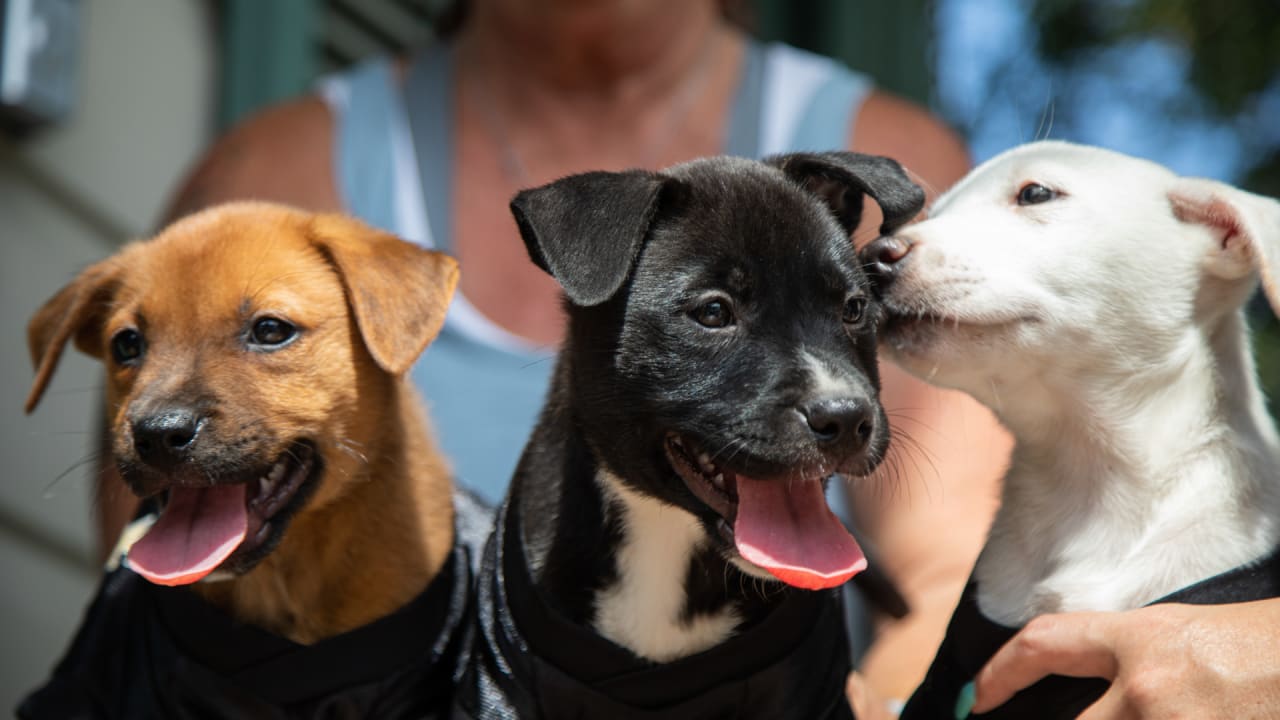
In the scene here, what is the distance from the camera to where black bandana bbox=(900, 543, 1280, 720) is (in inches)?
89.1

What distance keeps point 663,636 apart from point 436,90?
7.73 feet

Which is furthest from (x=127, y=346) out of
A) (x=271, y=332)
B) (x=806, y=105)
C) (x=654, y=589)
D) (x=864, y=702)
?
(x=806, y=105)

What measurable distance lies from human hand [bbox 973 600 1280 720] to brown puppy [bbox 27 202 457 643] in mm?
1185

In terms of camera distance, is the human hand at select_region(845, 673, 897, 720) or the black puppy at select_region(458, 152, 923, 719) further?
the human hand at select_region(845, 673, 897, 720)

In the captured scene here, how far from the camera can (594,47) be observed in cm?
418

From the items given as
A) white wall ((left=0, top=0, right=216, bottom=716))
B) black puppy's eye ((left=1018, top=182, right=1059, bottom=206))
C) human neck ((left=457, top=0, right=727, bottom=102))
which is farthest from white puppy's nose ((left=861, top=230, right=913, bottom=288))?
white wall ((left=0, top=0, right=216, bottom=716))

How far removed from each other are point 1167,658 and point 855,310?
76 centimetres

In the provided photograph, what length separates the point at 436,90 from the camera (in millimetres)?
4270

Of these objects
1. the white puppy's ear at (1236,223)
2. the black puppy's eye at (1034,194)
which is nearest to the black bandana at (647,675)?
the black puppy's eye at (1034,194)

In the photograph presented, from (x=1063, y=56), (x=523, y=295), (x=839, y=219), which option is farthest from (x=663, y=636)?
(x=1063, y=56)

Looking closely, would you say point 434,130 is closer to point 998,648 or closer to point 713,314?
point 713,314

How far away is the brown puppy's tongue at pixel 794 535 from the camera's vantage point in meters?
2.17

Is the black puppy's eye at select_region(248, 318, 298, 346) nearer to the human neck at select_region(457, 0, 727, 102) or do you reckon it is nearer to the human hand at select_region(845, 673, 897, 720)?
the human hand at select_region(845, 673, 897, 720)

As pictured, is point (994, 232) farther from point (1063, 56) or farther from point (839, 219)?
point (1063, 56)
